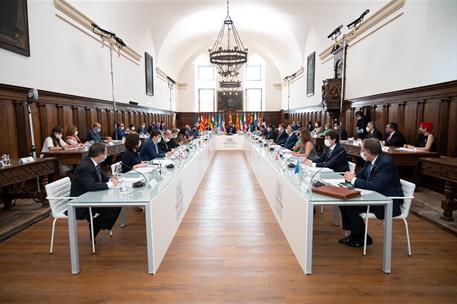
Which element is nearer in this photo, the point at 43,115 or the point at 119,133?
the point at 43,115

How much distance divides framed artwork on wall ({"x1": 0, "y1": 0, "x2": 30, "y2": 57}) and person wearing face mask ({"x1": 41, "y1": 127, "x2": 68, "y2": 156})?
5.54 feet

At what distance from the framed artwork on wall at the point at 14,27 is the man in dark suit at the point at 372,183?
254 inches

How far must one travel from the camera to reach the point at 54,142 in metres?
6.62

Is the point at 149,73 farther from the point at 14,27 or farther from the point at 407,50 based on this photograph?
the point at 407,50

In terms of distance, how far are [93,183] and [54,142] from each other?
4.42 meters

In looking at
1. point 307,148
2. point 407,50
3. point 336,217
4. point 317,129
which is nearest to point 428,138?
point 307,148

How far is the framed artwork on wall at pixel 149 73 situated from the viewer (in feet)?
46.9

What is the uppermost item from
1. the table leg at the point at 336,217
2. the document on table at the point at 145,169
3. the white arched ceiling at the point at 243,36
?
the white arched ceiling at the point at 243,36

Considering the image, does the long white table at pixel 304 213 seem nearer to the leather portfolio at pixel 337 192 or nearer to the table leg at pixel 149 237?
the leather portfolio at pixel 337 192

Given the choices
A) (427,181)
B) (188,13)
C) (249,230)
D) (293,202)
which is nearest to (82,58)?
(188,13)

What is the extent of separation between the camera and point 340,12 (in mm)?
10359

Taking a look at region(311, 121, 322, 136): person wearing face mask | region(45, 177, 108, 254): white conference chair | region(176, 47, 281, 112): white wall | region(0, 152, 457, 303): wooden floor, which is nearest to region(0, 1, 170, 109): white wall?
region(45, 177, 108, 254): white conference chair

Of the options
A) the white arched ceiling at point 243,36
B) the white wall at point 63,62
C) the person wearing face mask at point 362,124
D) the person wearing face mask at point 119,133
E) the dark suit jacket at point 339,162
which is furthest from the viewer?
the white arched ceiling at point 243,36

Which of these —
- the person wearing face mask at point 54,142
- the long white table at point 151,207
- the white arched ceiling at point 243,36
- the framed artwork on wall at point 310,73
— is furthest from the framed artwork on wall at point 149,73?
the long white table at point 151,207
